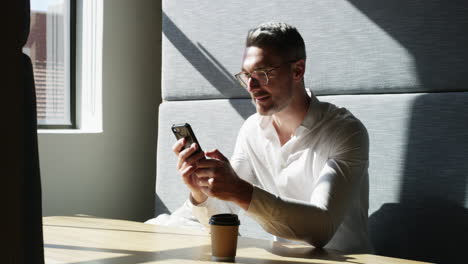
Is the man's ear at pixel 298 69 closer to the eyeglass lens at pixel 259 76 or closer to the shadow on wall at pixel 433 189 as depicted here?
the eyeglass lens at pixel 259 76

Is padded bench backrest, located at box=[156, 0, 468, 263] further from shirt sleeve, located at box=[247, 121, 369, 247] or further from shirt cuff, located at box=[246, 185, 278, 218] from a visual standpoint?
shirt cuff, located at box=[246, 185, 278, 218]

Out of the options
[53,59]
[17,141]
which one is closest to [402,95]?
[17,141]

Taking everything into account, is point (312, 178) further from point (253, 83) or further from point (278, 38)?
point (278, 38)

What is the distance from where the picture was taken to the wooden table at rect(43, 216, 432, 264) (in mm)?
1476

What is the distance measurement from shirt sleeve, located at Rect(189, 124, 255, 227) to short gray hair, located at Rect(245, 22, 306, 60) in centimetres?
37

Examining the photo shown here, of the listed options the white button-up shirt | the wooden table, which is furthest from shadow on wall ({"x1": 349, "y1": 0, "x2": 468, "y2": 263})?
the wooden table

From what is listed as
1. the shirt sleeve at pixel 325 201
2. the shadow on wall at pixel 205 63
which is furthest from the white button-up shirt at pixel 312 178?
the shadow on wall at pixel 205 63

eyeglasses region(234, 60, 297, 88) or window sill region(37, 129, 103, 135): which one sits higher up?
eyeglasses region(234, 60, 297, 88)

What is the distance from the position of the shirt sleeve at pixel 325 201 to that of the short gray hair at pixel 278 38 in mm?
333

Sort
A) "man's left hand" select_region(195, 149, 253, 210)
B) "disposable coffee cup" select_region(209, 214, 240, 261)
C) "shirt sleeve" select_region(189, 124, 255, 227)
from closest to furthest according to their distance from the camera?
"disposable coffee cup" select_region(209, 214, 240, 261), "man's left hand" select_region(195, 149, 253, 210), "shirt sleeve" select_region(189, 124, 255, 227)

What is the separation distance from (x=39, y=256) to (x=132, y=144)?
2.58 m

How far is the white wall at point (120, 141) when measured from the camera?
2.94 m

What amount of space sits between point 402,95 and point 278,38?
48cm

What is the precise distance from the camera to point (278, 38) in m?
2.05
